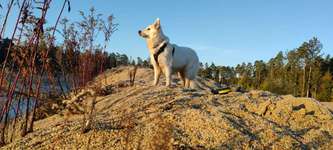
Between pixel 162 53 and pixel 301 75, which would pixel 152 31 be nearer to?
pixel 162 53

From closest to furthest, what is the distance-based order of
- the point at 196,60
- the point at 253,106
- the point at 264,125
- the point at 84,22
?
1. the point at 264,125
2. the point at 253,106
3. the point at 84,22
4. the point at 196,60

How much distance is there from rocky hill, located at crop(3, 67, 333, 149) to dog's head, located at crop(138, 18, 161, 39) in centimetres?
261

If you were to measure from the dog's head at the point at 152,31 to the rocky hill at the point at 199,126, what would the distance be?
8.57ft

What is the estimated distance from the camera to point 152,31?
855cm

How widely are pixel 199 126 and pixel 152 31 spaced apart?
456 cm

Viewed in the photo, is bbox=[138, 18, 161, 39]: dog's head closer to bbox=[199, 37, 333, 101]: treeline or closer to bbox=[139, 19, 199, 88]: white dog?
bbox=[139, 19, 199, 88]: white dog

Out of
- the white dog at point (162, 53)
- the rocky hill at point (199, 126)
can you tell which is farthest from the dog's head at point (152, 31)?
the rocky hill at point (199, 126)

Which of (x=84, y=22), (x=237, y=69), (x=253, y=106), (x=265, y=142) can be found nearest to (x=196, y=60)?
(x=84, y=22)

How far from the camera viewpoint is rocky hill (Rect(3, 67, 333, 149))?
392 centimetres

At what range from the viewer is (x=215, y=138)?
4.05m

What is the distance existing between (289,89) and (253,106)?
3769 centimetres

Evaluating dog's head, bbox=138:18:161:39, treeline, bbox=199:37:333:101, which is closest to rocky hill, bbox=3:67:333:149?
dog's head, bbox=138:18:161:39

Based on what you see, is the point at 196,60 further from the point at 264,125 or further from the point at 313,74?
the point at 313,74

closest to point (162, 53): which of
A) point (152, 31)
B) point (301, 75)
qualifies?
point (152, 31)
